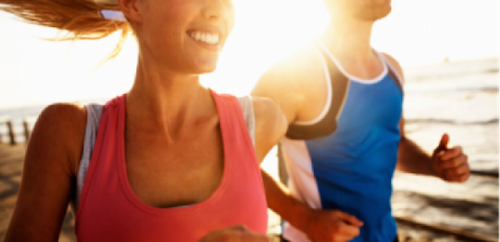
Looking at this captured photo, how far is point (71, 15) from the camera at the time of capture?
126 centimetres

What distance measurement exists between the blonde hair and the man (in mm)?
715

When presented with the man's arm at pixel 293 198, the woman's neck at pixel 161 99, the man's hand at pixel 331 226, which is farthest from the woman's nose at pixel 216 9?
the man's hand at pixel 331 226

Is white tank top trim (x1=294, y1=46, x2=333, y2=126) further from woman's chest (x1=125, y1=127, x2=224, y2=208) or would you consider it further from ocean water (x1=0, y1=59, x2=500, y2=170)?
ocean water (x1=0, y1=59, x2=500, y2=170)

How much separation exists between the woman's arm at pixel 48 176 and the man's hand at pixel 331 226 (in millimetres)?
1025

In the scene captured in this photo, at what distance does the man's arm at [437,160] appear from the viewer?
1.75m

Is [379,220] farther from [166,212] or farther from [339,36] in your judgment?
[166,212]

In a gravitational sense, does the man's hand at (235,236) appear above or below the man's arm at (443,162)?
above

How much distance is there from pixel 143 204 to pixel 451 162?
1.63 metres

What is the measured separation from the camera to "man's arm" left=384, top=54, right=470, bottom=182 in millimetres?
1750

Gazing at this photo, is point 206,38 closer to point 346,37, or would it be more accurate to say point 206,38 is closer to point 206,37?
point 206,37

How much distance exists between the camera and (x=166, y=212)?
961 millimetres

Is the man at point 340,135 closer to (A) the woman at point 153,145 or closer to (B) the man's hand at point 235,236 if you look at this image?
(A) the woman at point 153,145

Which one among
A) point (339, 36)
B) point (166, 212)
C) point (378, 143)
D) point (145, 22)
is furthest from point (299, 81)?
point (166, 212)

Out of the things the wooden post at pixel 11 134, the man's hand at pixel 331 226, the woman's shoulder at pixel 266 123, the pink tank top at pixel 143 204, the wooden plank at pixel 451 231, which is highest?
the woman's shoulder at pixel 266 123
